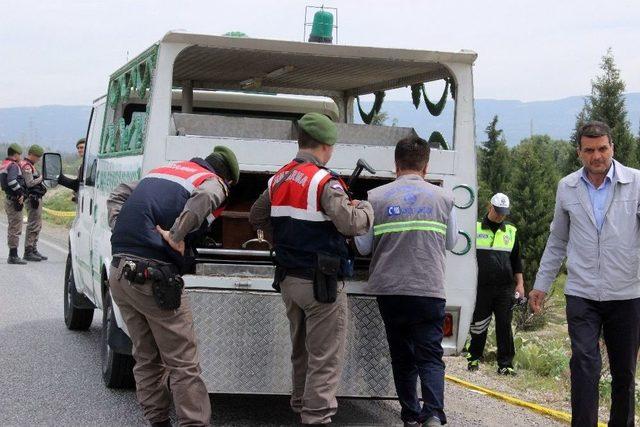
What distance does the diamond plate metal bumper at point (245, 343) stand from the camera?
6762mm

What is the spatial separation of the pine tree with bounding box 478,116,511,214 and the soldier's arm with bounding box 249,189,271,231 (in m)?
29.8

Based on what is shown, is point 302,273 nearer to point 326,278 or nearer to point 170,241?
point 326,278

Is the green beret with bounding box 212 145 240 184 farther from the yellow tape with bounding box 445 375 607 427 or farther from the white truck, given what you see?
the yellow tape with bounding box 445 375 607 427

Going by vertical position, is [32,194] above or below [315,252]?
above

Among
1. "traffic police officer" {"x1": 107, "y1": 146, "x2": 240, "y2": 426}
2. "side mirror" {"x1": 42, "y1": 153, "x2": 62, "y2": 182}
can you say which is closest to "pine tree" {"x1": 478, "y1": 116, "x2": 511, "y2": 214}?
"side mirror" {"x1": 42, "y1": 153, "x2": 62, "y2": 182}

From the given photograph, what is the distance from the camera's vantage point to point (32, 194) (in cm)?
1814

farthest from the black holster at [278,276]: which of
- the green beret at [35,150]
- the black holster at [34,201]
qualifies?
the black holster at [34,201]

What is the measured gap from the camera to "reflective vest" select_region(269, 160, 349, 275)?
6242 millimetres

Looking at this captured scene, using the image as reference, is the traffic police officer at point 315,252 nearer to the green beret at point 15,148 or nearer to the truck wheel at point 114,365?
the truck wheel at point 114,365

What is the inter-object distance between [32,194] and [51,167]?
7751 millimetres

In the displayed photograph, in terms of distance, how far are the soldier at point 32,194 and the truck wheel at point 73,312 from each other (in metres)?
6.87

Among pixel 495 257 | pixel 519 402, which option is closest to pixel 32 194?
pixel 495 257

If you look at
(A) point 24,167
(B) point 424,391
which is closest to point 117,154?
(B) point 424,391

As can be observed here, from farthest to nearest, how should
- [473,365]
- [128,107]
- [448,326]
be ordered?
1. [473,365]
2. [128,107]
3. [448,326]
